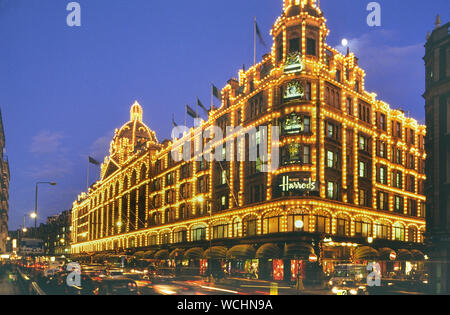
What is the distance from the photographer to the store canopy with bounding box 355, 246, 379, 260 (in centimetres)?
5932

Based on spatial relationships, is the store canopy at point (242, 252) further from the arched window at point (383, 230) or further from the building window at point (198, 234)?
the arched window at point (383, 230)

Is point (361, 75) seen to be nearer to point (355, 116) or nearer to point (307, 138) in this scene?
point (355, 116)

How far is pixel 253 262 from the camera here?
62.5 metres

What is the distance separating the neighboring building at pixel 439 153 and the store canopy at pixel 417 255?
2961 cm

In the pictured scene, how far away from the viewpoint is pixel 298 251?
52688mm

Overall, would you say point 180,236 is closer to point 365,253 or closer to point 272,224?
point 272,224

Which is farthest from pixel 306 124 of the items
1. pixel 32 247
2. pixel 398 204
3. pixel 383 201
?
pixel 32 247

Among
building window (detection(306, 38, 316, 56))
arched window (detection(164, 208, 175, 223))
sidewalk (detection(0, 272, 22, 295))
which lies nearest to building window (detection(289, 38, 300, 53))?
building window (detection(306, 38, 316, 56))

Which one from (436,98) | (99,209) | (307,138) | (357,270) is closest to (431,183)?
(436,98)

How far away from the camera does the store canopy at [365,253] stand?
5932 cm

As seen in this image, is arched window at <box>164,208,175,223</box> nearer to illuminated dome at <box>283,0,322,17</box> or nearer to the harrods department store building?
the harrods department store building

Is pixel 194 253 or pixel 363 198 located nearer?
pixel 363 198

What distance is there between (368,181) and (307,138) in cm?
1410

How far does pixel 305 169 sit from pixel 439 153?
16.0 metres
